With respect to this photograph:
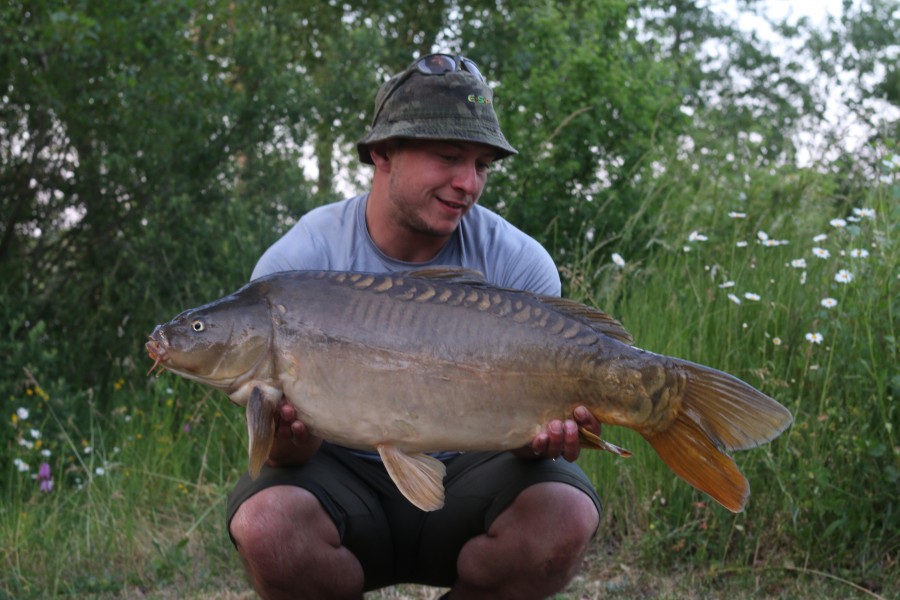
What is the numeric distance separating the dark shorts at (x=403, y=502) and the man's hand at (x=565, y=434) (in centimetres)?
29

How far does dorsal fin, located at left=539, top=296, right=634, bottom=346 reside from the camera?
8.54 ft

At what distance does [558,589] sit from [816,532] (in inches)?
48.3

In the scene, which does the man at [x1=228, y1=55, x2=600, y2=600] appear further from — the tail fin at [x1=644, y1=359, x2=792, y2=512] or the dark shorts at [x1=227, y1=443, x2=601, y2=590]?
the tail fin at [x1=644, y1=359, x2=792, y2=512]

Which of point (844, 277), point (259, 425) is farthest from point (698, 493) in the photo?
point (259, 425)

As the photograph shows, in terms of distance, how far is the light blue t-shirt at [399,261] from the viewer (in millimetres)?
3062

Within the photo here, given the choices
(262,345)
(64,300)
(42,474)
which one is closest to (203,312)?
(262,345)

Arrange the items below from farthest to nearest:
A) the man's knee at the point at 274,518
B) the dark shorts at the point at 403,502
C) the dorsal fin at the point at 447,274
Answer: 1. the dark shorts at the point at 403,502
2. the man's knee at the point at 274,518
3. the dorsal fin at the point at 447,274

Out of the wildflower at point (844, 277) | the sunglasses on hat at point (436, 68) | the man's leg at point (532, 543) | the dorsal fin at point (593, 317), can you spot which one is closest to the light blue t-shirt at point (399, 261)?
the sunglasses on hat at point (436, 68)

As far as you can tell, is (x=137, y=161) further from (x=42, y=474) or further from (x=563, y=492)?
(x=563, y=492)

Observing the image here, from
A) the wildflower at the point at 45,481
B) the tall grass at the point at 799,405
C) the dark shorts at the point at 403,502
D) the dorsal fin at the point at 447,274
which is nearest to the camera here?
the dorsal fin at the point at 447,274

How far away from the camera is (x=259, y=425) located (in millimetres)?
2443

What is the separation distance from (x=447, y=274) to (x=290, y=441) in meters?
0.52

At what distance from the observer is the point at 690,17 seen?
14.9 metres

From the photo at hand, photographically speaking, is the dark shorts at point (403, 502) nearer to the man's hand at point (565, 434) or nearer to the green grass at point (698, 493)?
the man's hand at point (565, 434)
